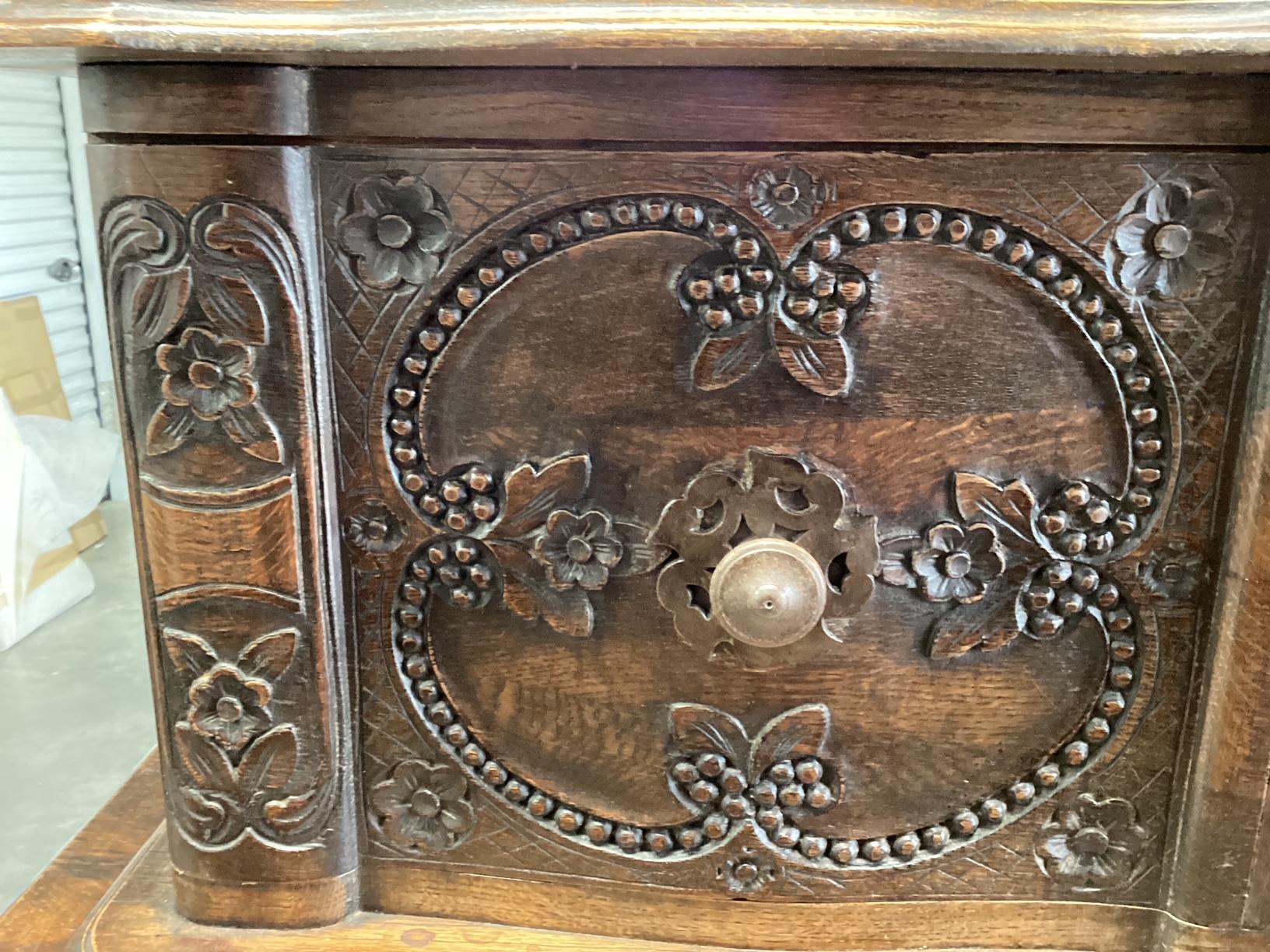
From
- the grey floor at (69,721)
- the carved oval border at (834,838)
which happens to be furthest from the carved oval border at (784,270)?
the grey floor at (69,721)

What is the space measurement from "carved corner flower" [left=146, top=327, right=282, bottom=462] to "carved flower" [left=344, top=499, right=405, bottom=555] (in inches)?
2.7

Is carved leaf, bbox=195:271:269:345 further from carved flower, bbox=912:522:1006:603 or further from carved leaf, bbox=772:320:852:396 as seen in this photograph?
carved flower, bbox=912:522:1006:603

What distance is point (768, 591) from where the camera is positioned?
68cm

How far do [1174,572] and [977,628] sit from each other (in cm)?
14

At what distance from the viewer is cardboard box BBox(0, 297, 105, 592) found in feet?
4.97

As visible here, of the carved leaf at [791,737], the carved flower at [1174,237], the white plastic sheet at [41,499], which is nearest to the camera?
the carved flower at [1174,237]

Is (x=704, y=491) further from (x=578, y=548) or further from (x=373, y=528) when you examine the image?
(x=373, y=528)

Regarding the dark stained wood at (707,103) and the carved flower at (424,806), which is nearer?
the dark stained wood at (707,103)

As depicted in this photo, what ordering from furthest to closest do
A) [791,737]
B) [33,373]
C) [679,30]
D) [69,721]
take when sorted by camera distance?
1. [33,373]
2. [69,721]
3. [791,737]
4. [679,30]

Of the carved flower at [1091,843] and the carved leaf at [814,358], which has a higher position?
the carved leaf at [814,358]

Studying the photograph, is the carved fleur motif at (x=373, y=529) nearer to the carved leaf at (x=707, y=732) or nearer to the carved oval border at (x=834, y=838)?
the carved oval border at (x=834, y=838)

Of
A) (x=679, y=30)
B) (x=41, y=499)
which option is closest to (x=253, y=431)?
(x=679, y=30)

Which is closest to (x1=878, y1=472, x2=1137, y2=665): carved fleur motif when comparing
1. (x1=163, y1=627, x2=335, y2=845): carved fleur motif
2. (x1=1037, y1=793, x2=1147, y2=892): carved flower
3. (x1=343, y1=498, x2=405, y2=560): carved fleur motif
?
(x1=1037, y1=793, x2=1147, y2=892): carved flower

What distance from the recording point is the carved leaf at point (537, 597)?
0.73 metres
